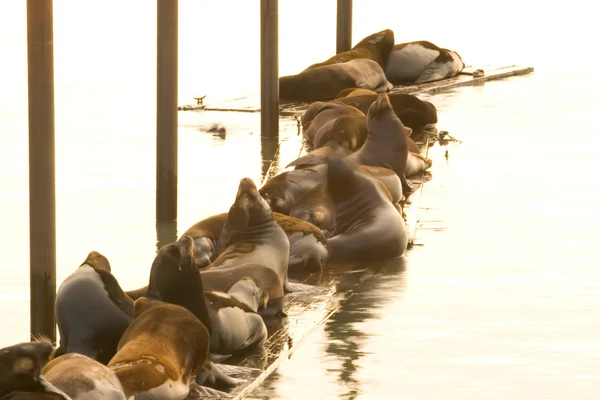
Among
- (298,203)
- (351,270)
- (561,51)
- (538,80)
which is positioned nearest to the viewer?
(351,270)

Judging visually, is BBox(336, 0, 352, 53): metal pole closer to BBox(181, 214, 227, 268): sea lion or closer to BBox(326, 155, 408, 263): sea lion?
BBox(326, 155, 408, 263): sea lion

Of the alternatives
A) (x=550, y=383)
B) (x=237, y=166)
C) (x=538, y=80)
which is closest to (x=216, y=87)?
(x=538, y=80)

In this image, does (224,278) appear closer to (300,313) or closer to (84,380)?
(300,313)

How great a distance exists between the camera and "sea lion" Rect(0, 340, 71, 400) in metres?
6.38

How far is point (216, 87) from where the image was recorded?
66.8 feet

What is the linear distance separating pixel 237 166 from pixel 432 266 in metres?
4.18

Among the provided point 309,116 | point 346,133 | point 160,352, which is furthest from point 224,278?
point 309,116

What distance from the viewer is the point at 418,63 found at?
19.9 metres

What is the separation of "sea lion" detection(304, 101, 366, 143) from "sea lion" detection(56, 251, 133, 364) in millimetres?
6527

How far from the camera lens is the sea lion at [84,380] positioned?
6.82m

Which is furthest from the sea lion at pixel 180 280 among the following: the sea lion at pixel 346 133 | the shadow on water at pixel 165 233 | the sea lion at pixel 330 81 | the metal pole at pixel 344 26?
the metal pole at pixel 344 26

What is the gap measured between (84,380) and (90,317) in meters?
1.19

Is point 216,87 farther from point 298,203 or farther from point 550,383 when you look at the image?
point 550,383

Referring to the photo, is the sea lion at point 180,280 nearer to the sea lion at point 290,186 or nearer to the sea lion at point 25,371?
the sea lion at point 25,371
